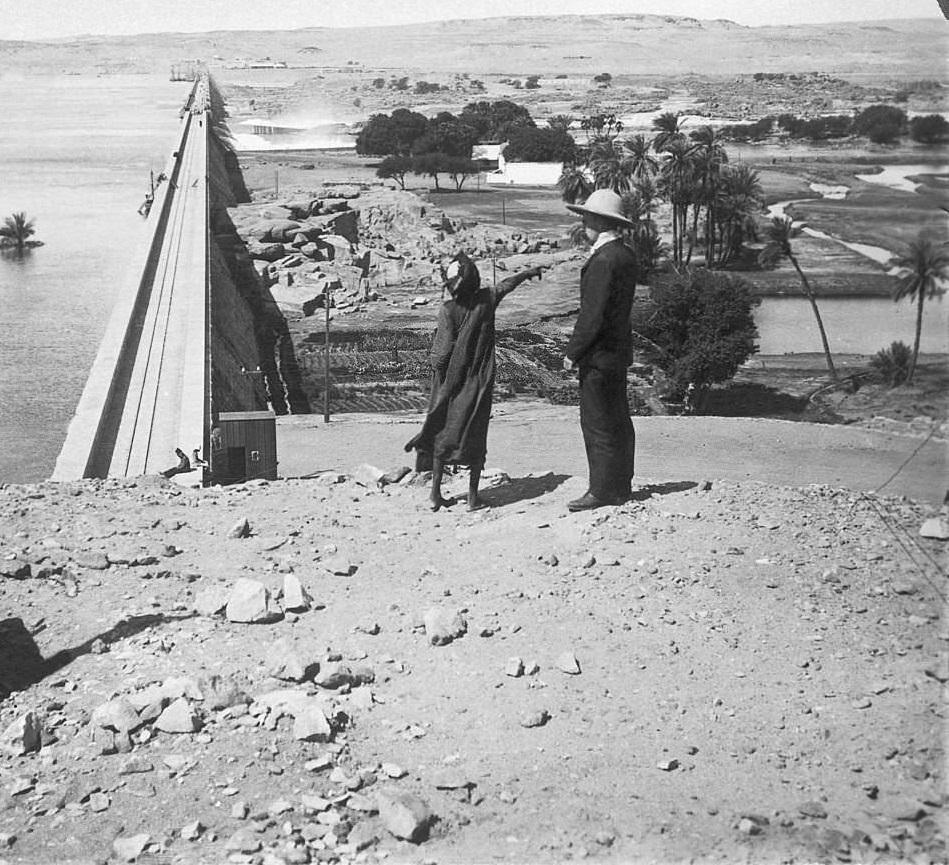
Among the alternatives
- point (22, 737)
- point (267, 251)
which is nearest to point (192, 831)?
point (22, 737)

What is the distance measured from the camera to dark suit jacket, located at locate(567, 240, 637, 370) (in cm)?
525

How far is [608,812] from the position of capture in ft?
10.2

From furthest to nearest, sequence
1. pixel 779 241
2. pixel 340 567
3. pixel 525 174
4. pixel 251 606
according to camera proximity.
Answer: pixel 525 174
pixel 779 241
pixel 340 567
pixel 251 606

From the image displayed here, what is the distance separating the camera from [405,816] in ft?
10.1

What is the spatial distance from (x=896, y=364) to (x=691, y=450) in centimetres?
369

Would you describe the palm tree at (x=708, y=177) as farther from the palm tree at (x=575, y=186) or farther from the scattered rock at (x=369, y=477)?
the scattered rock at (x=369, y=477)

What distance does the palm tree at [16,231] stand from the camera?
121ft

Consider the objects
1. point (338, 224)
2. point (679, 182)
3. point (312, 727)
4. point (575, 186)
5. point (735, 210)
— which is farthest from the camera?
point (575, 186)

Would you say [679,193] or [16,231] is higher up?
[679,193]

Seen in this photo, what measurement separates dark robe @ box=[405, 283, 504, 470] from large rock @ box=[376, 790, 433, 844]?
264cm

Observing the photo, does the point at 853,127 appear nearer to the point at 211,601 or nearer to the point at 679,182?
the point at 679,182

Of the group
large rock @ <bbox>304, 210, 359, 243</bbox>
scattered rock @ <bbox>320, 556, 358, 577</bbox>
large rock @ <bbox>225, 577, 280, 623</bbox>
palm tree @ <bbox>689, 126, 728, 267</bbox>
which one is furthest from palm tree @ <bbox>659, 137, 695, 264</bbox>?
large rock @ <bbox>225, 577, 280, 623</bbox>

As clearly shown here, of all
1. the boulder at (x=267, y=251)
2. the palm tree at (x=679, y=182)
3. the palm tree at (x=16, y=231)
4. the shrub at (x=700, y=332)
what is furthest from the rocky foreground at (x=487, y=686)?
the palm tree at (x=679, y=182)

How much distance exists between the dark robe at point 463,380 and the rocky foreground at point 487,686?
1.41 feet
